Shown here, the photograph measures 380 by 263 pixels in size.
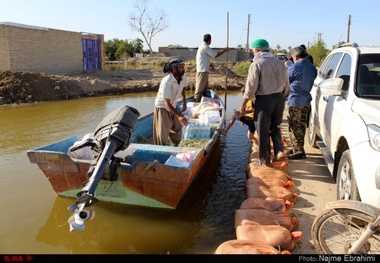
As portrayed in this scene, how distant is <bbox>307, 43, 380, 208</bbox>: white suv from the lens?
301 centimetres

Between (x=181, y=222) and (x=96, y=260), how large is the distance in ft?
4.47

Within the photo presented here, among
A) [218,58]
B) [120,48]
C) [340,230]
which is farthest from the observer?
[120,48]

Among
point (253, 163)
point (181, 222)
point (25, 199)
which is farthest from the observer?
point (253, 163)

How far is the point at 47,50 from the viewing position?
19594 millimetres

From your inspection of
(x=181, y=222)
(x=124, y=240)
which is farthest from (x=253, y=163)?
(x=124, y=240)

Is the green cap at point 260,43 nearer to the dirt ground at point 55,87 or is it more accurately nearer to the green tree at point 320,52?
the dirt ground at point 55,87

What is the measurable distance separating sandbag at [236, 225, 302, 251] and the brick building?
56.8 ft

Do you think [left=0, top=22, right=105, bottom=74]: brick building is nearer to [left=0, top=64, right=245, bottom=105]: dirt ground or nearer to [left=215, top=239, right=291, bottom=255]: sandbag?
[left=0, top=64, right=245, bottom=105]: dirt ground

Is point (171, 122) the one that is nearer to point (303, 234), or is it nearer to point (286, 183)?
point (286, 183)

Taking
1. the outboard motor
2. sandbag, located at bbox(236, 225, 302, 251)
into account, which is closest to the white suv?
sandbag, located at bbox(236, 225, 302, 251)

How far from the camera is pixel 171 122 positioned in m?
5.68

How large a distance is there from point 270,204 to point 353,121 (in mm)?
Answer: 1297

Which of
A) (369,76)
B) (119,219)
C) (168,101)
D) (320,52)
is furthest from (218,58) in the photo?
(119,219)

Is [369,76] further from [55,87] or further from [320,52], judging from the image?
[320,52]
